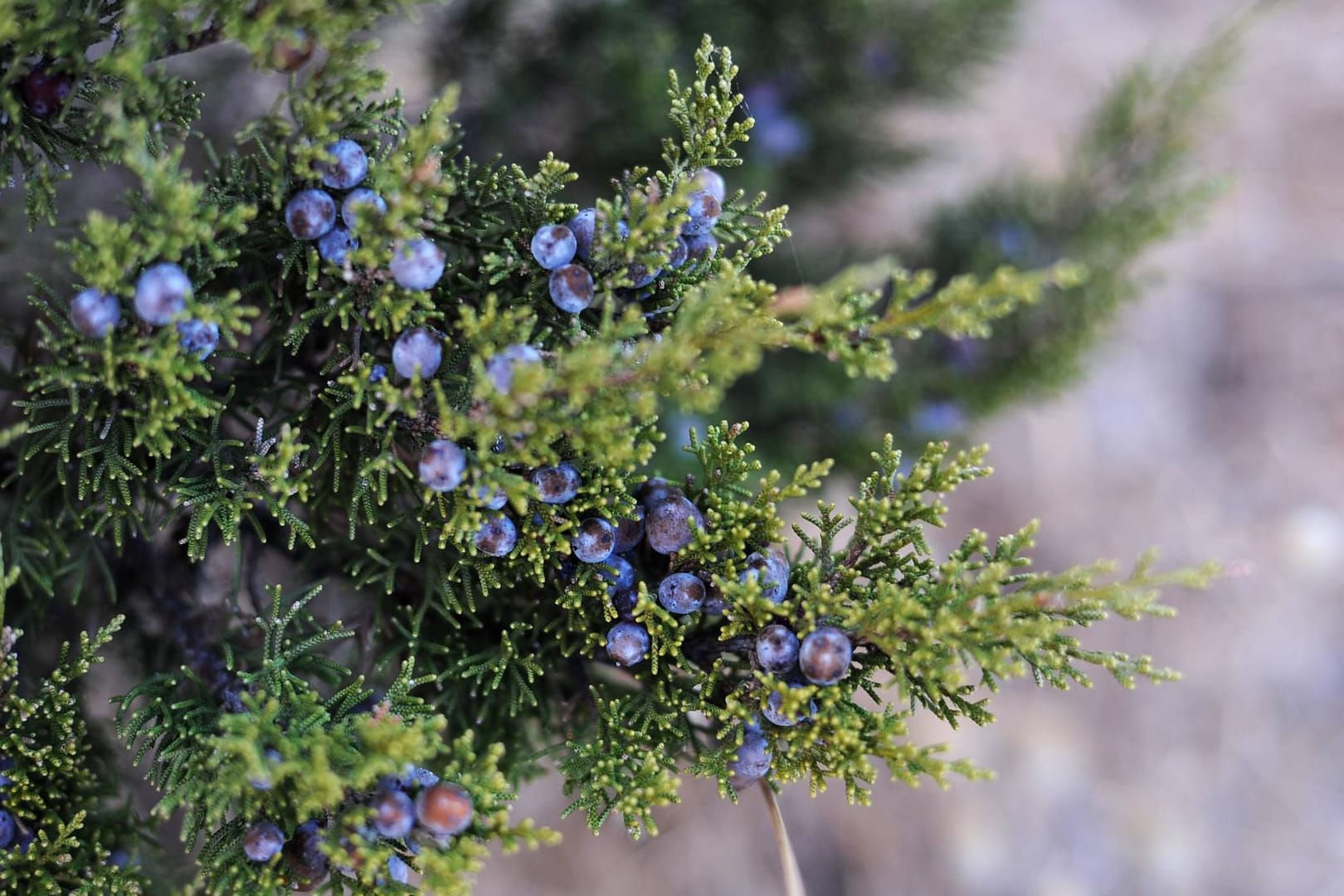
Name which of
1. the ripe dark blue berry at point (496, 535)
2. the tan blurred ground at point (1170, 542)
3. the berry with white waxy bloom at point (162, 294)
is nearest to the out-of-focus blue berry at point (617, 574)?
the ripe dark blue berry at point (496, 535)

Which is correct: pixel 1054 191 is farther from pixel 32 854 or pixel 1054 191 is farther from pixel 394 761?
pixel 32 854

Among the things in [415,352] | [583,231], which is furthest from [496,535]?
[583,231]

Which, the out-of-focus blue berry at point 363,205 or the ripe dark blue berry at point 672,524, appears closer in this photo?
the out-of-focus blue berry at point 363,205

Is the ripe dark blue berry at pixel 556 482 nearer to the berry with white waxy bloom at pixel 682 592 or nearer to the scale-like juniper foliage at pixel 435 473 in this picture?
the scale-like juniper foliage at pixel 435 473

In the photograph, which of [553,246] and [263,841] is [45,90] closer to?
[553,246]

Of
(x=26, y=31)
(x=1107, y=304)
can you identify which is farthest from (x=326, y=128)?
(x=1107, y=304)

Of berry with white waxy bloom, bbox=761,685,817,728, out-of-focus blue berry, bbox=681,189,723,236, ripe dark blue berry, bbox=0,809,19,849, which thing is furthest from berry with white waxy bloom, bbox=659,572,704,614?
ripe dark blue berry, bbox=0,809,19,849
